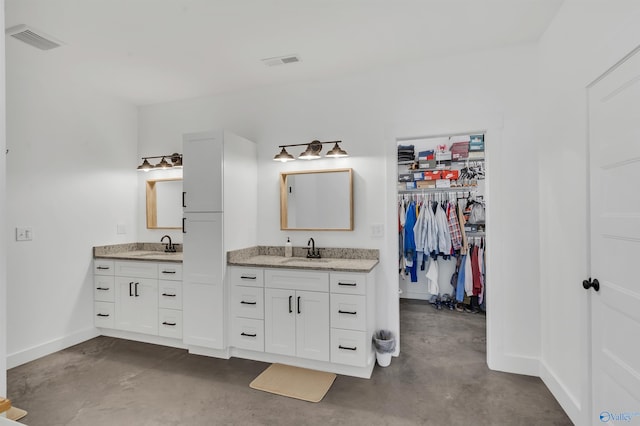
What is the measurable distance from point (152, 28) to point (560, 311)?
362cm

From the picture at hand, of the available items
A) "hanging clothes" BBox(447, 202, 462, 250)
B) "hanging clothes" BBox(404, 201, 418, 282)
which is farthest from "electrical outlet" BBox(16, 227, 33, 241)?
"hanging clothes" BBox(447, 202, 462, 250)

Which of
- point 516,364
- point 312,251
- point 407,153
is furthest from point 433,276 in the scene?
point 312,251

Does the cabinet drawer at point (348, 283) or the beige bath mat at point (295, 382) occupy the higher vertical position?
the cabinet drawer at point (348, 283)

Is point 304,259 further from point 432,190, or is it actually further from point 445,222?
point 432,190

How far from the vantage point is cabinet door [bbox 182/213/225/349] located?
9.82 feet

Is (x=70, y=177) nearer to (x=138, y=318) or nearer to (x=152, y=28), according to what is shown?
(x=138, y=318)

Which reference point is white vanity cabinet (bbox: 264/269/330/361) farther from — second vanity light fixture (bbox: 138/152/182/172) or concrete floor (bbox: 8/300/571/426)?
second vanity light fixture (bbox: 138/152/182/172)

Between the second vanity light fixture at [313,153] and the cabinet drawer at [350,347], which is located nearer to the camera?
Answer: the cabinet drawer at [350,347]

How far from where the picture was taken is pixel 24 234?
117 inches

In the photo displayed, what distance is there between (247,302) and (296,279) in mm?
541

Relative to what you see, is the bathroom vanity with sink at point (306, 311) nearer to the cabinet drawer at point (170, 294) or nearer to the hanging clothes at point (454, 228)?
the cabinet drawer at point (170, 294)

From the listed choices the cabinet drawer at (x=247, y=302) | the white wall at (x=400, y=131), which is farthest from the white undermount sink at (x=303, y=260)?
the cabinet drawer at (x=247, y=302)

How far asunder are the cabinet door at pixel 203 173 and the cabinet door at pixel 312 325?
3.83ft

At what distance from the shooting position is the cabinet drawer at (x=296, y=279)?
2.72 metres
